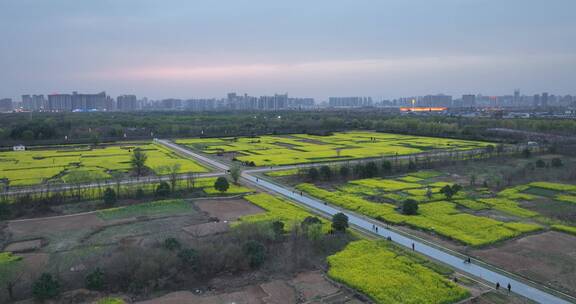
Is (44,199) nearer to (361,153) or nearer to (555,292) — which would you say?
(555,292)

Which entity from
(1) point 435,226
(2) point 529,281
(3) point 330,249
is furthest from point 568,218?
(3) point 330,249

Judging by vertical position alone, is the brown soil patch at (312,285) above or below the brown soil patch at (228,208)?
below

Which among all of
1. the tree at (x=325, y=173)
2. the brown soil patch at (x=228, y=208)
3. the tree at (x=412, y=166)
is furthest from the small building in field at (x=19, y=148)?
the tree at (x=412, y=166)

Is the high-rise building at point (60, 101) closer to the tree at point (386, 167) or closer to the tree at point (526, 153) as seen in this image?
the tree at point (386, 167)

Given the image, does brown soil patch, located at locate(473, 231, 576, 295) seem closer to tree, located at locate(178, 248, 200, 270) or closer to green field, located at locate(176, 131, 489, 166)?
tree, located at locate(178, 248, 200, 270)

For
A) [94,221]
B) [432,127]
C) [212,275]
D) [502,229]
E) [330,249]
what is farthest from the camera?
[432,127]

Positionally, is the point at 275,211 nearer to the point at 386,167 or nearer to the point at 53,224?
the point at 53,224

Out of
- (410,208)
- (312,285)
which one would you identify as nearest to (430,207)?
(410,208)
